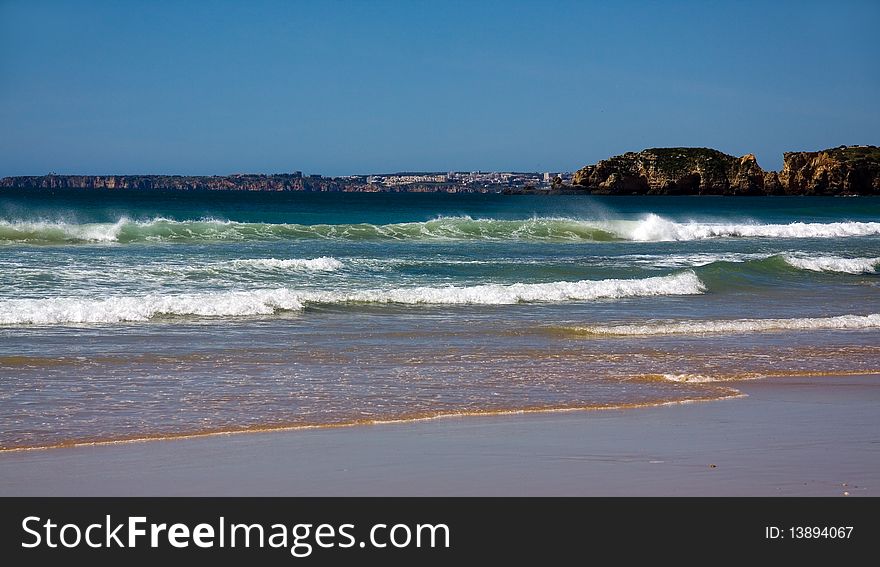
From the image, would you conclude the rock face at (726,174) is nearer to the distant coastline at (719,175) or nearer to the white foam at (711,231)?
the distant coastline at (719,175)

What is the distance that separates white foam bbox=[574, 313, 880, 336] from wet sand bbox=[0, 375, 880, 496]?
498 cm

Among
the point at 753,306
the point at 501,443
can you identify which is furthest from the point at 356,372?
the point at 753,306

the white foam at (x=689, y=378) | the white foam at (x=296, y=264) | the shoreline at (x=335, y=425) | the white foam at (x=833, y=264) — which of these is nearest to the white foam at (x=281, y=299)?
the white foam at (x=296, y=264)

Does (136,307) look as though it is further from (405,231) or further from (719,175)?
(719,175)

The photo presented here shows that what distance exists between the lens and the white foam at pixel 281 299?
13812 mm

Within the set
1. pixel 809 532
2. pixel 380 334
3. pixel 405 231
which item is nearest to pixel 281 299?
pixel 380 334

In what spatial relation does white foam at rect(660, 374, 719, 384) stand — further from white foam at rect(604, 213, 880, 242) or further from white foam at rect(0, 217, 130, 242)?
white foam at rect(604, 213, 880, 242)

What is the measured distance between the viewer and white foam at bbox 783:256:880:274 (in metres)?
24.0

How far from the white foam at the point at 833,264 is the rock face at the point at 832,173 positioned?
97005mm

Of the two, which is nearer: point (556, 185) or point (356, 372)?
point (356, 372)

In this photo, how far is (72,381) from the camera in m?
9.39

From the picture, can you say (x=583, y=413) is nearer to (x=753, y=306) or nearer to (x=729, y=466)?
(x=729, y=466)

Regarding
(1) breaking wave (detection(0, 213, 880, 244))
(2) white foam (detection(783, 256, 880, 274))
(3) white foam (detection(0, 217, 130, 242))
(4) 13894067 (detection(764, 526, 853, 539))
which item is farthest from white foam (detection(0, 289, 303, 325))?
(3) white foam (detection(0, 217, 130, 242))

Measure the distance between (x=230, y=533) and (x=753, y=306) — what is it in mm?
13122
